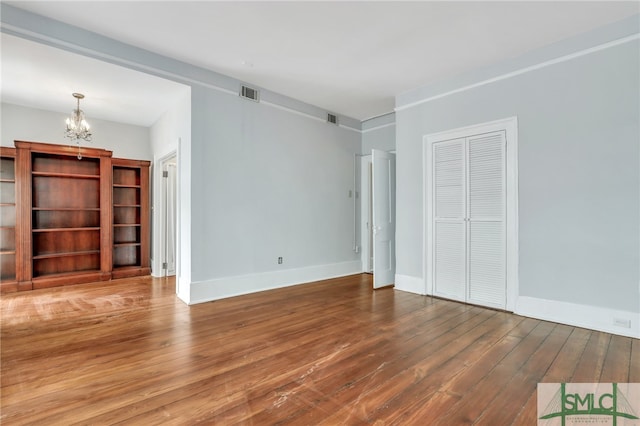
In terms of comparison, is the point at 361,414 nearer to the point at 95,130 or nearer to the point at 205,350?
the point at 205,350

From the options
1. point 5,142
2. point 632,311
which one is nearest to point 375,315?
point 632,311

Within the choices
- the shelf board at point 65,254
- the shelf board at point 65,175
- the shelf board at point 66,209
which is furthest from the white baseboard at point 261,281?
the shelf board at point 65,175

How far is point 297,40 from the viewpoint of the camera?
336 cm

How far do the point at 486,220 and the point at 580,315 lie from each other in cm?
134

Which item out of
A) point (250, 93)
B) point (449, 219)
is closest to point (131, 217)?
point (250, 93)

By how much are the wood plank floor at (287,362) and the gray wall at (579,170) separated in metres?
0.53

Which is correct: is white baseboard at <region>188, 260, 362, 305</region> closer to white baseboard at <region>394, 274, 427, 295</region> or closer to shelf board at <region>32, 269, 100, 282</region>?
white baseboard at <region>394, 274, 427, 295</region>

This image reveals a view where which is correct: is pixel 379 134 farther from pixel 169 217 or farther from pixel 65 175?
pixel 65 175

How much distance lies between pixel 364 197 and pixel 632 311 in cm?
410

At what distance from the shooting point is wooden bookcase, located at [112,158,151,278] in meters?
5.70

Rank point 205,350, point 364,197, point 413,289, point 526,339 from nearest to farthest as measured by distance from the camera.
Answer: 1. point 205,350
2. point 526,339
3. point 413,289
4. point 364,197

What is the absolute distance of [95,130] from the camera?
5.48m

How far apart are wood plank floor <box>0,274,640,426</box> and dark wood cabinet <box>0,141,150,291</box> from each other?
1.34 meters

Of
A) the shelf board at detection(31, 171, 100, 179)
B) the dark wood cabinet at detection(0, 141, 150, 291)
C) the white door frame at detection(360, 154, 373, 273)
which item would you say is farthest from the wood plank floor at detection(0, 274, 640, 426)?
the white door frame at detection(360, 154, 373, 273)
